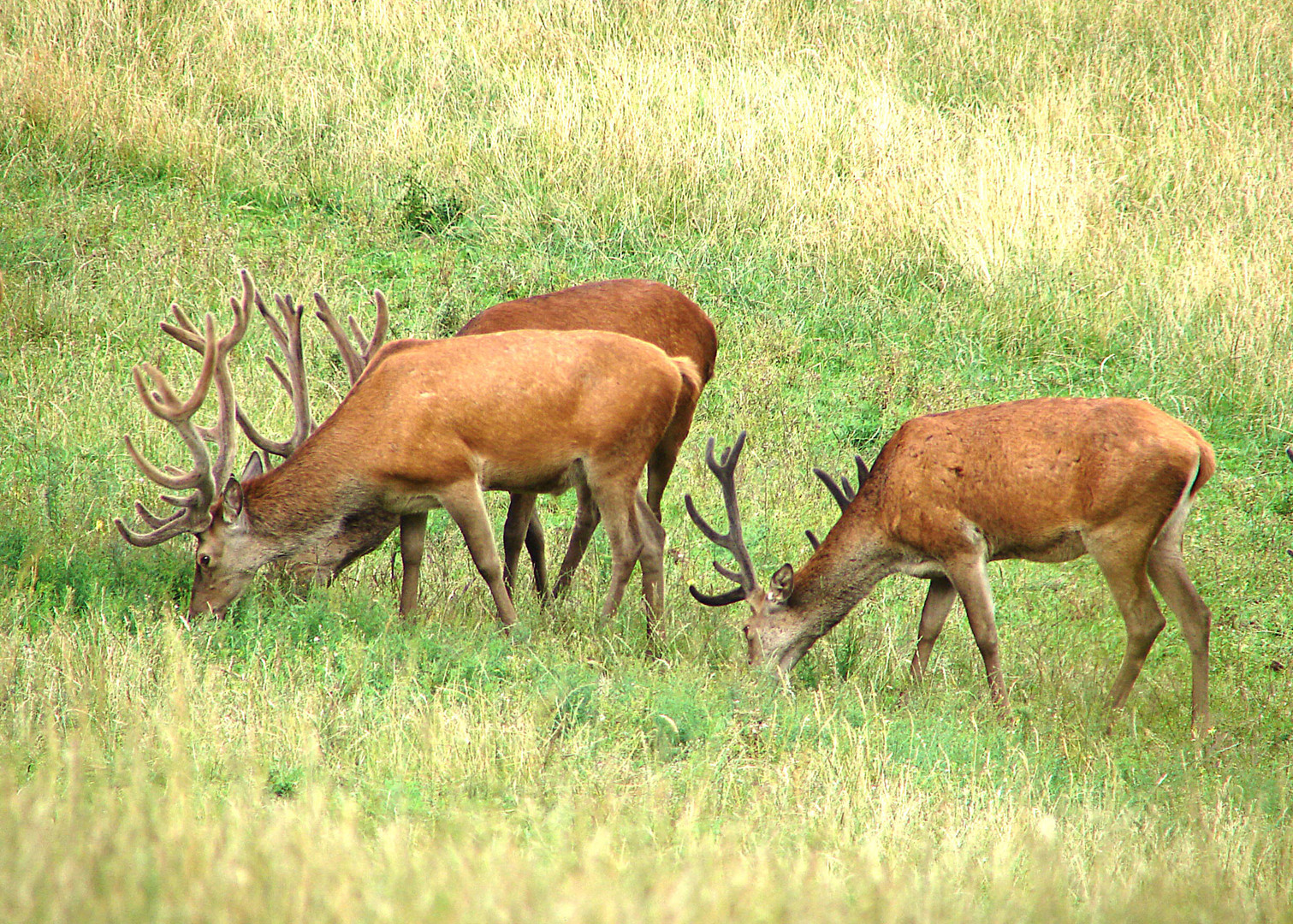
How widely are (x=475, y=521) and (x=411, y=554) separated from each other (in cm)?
56

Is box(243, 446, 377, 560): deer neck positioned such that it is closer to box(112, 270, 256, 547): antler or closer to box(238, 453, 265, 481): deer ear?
box(112, 270, 256, 547): antler

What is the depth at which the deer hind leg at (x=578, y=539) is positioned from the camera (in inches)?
281

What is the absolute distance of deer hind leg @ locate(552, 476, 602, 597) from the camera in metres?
7.14

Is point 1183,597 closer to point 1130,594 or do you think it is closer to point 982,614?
point 1130,594

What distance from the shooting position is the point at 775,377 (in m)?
9.88

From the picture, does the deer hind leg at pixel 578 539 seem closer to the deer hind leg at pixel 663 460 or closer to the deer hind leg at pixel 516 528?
the deer hind leg at pixel 516 528

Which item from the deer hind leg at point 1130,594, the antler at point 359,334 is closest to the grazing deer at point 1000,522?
the deer hind leg at point 1130,594

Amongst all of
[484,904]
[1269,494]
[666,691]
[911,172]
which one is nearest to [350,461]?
[666,691]

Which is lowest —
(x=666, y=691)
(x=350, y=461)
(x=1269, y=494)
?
(x=1269, y=494)

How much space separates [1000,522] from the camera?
6230 mm

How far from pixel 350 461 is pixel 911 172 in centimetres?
740

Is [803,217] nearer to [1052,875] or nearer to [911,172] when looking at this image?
[911,172]

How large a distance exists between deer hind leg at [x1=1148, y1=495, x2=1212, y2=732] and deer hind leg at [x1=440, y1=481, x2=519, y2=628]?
3162 millimetres

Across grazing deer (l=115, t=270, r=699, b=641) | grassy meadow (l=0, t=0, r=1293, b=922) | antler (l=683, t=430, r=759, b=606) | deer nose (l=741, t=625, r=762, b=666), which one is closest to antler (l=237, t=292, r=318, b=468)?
grazing deer (l=115, t=270, r=699, b=641)
